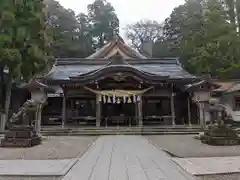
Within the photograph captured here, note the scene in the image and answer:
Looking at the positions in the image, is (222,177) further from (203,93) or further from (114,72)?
(114,72)

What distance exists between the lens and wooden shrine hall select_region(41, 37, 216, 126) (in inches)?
782

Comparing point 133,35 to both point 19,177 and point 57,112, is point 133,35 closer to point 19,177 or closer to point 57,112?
point 57,112

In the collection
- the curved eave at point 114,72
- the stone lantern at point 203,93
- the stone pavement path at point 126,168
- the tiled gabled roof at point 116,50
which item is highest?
the tiled gabled roof at point 116,50

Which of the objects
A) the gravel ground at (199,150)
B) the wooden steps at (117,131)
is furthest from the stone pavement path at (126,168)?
the wooden steps at (117,131)

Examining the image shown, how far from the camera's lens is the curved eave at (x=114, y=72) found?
64.5ft

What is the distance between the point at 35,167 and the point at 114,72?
13185 millimetres

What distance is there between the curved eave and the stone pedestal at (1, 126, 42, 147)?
8.06 m

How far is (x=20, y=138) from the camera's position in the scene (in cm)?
1176

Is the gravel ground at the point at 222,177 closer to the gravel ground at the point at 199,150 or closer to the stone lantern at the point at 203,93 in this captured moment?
the gravel ground at the point at 199,150

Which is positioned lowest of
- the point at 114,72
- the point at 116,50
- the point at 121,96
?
the point at 121,96

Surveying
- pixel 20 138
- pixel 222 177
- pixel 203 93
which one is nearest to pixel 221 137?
pixel 203 93

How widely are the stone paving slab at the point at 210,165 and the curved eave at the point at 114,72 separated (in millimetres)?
11890

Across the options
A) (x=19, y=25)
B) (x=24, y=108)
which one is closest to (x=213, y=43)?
(x=19, y=25)

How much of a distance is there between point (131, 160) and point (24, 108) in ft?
19.7
